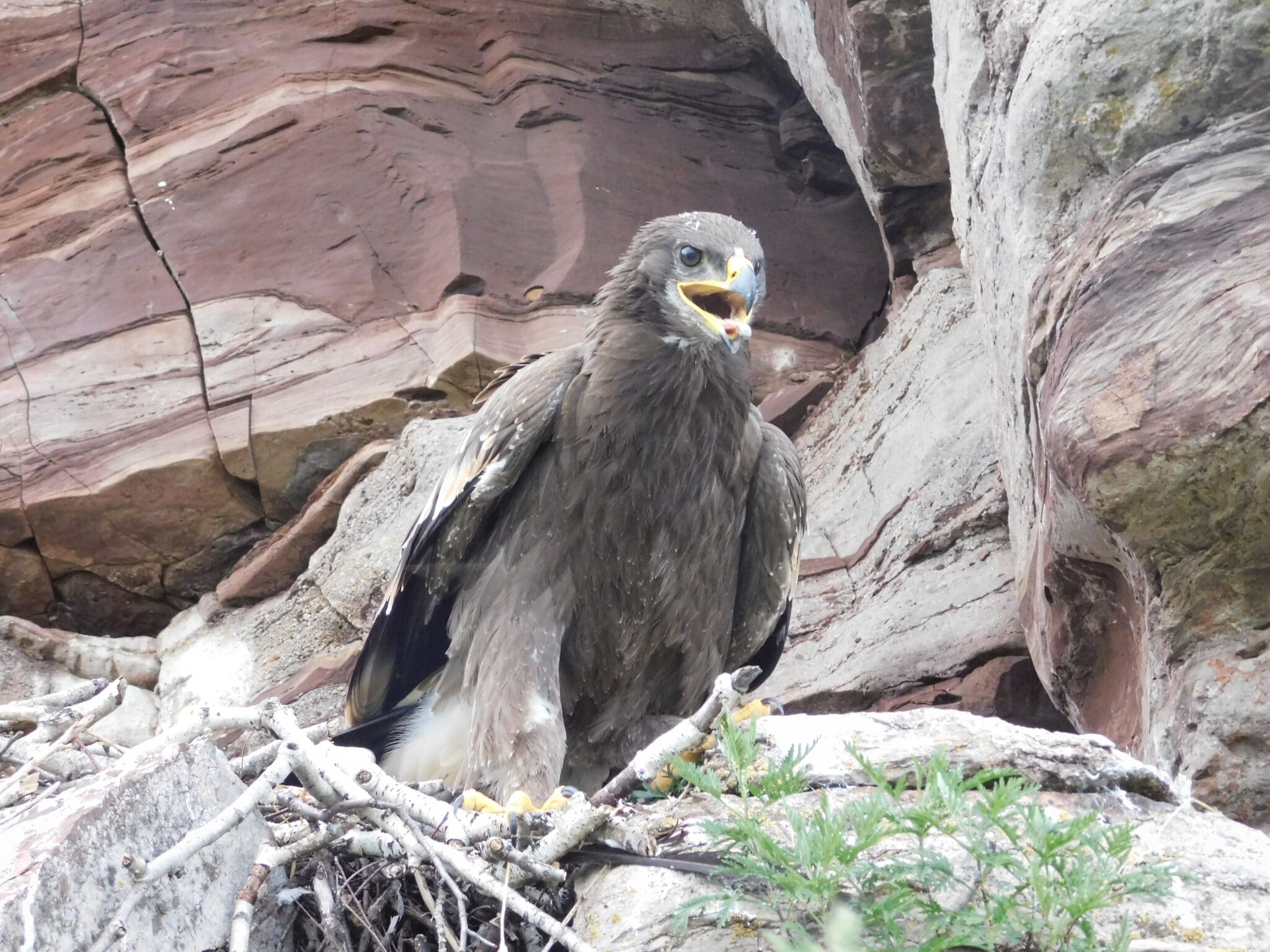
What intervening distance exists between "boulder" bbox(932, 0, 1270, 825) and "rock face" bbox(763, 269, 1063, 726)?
A: 0.82 metres

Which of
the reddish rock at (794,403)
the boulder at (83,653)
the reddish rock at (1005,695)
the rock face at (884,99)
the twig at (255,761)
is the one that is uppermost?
the rock face at (884,99)

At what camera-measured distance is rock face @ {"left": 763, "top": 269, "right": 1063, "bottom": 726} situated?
6.09m

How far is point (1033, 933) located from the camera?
2.50m

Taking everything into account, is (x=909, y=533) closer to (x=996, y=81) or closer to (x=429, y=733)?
(x=996, y=81)

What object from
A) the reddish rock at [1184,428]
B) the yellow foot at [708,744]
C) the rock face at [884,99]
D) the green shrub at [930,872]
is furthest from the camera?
the rock face at [884,99]

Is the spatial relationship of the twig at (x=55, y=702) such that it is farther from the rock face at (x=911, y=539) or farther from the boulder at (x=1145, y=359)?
the rock face at (x=911, y=539)

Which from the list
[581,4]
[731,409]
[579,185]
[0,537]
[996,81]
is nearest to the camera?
[731,409]

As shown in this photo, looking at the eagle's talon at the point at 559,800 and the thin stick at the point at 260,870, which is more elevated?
the thin stick at the point at 260,870

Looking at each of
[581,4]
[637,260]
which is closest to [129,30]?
[581,4]

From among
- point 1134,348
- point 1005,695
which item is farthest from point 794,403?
point 1134,348

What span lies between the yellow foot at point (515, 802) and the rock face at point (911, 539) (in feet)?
8.41

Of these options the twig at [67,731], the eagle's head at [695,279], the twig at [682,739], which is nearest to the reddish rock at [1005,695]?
the eagle's head at [695,279]

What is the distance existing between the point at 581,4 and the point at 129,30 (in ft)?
9.58

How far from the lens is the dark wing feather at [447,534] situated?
15.0 feet
